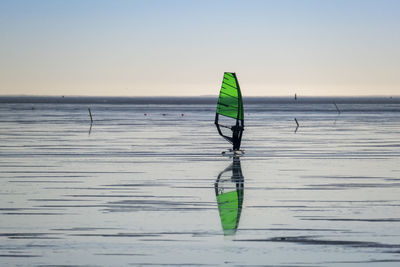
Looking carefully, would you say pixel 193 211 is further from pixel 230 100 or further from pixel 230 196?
pixel 230 100

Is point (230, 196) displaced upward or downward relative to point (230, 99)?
upward

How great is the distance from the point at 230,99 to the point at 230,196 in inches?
755

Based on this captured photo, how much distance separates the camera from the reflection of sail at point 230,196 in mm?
14598

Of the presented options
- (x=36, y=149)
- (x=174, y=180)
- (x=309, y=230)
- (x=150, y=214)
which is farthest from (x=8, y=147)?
(x=309, y=230)

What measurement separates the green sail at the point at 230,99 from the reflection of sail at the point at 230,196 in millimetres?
10236

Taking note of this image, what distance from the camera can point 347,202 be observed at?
17.4 metres

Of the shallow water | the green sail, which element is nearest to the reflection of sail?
the shallow water

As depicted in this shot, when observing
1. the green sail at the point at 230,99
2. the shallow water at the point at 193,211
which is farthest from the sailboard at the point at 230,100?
the shallow water at the point at 193,211

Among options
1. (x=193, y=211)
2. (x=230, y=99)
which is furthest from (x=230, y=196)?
(x=230, y=99)

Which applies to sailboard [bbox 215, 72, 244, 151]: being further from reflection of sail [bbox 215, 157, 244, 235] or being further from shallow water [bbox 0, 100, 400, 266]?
reflection of sail [bbox 215, 157, 244, 235]

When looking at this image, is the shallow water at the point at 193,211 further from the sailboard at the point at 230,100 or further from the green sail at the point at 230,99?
the green sail at the point at 230,99

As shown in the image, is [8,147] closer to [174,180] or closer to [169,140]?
[169,140]

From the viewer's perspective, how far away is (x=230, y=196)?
18.7 meters

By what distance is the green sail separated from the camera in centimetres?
3710
